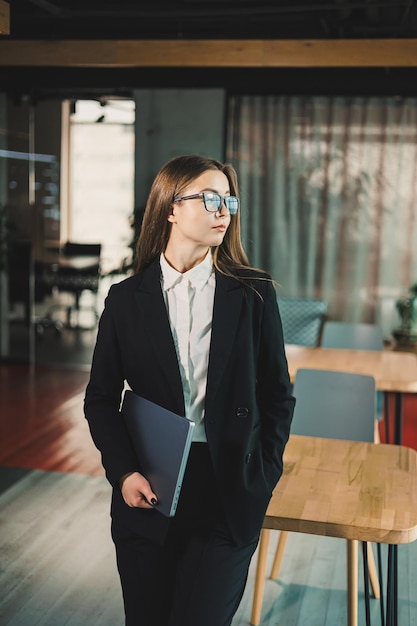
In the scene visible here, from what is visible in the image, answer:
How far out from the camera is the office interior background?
762cm

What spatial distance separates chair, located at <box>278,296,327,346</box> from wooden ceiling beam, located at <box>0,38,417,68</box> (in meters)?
2.07

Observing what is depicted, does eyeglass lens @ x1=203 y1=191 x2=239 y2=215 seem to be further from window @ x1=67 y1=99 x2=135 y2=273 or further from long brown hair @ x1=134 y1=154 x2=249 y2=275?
window @ x1=67 y1=99 x2=135 y2=273

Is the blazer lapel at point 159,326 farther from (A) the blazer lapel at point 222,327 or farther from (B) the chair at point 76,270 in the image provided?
(B) the chair at point 76,270

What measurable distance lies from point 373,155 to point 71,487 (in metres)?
4.42

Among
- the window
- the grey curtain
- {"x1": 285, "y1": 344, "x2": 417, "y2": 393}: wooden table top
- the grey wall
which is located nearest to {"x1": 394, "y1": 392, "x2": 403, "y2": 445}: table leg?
{"x1": 285, "y1": 344, "x2": 417, "y2": 393}: wooden table top

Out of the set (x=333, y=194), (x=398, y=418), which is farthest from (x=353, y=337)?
(x=333, y=194)

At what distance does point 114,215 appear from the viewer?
8359 mm

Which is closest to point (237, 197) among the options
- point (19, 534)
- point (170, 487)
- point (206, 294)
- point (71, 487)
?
point (206, 294)

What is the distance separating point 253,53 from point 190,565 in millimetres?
4800

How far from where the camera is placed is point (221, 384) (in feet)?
6.42

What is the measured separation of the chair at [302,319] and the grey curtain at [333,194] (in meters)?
0.78

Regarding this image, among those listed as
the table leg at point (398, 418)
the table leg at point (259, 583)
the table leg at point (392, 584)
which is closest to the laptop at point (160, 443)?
the table leg at point (392, 584)

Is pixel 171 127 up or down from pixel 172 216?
up
